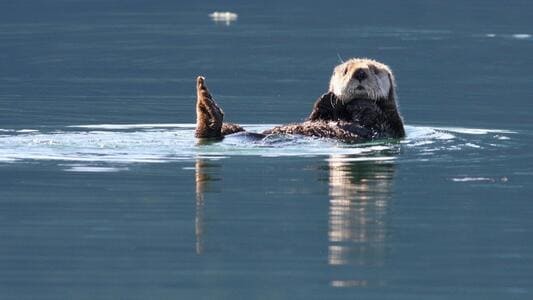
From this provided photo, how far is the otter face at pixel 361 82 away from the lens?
10695 millimetres

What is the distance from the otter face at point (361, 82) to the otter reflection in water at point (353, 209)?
1.14 meters

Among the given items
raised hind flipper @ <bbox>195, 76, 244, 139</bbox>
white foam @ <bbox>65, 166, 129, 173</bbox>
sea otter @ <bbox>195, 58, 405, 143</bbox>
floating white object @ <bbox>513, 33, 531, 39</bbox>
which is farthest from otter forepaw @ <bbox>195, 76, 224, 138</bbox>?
floating white object @ <bbox>513, 33, 531, 39</bbox>

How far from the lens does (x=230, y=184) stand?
852cm

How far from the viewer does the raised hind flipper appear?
10008 millimetres

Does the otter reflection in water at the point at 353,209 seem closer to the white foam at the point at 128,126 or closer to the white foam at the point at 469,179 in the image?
the white foam at the point at 469,179

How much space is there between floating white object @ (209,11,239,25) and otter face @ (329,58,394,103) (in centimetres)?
2220

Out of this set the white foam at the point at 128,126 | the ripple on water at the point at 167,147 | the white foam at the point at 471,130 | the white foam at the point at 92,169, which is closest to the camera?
the white foam at the point at 92,169

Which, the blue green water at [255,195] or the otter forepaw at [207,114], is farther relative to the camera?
the otter forepaw at [207,114]

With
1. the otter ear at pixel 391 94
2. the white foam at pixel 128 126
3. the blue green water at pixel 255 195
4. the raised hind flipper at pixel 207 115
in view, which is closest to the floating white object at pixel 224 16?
the blue green water at pixel 255 195

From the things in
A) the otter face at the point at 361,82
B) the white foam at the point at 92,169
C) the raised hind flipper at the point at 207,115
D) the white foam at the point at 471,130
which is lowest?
the white foam at the point at 471,130

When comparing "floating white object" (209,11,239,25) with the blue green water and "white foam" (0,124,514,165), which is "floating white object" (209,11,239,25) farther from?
"white foam" (0,124,514,165)

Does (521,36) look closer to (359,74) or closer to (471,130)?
(471,130)

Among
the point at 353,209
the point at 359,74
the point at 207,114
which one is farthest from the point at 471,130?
the point at 353,209

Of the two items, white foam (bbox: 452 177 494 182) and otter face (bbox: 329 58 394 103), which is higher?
otter face (bbox: 329 58 394 103)
